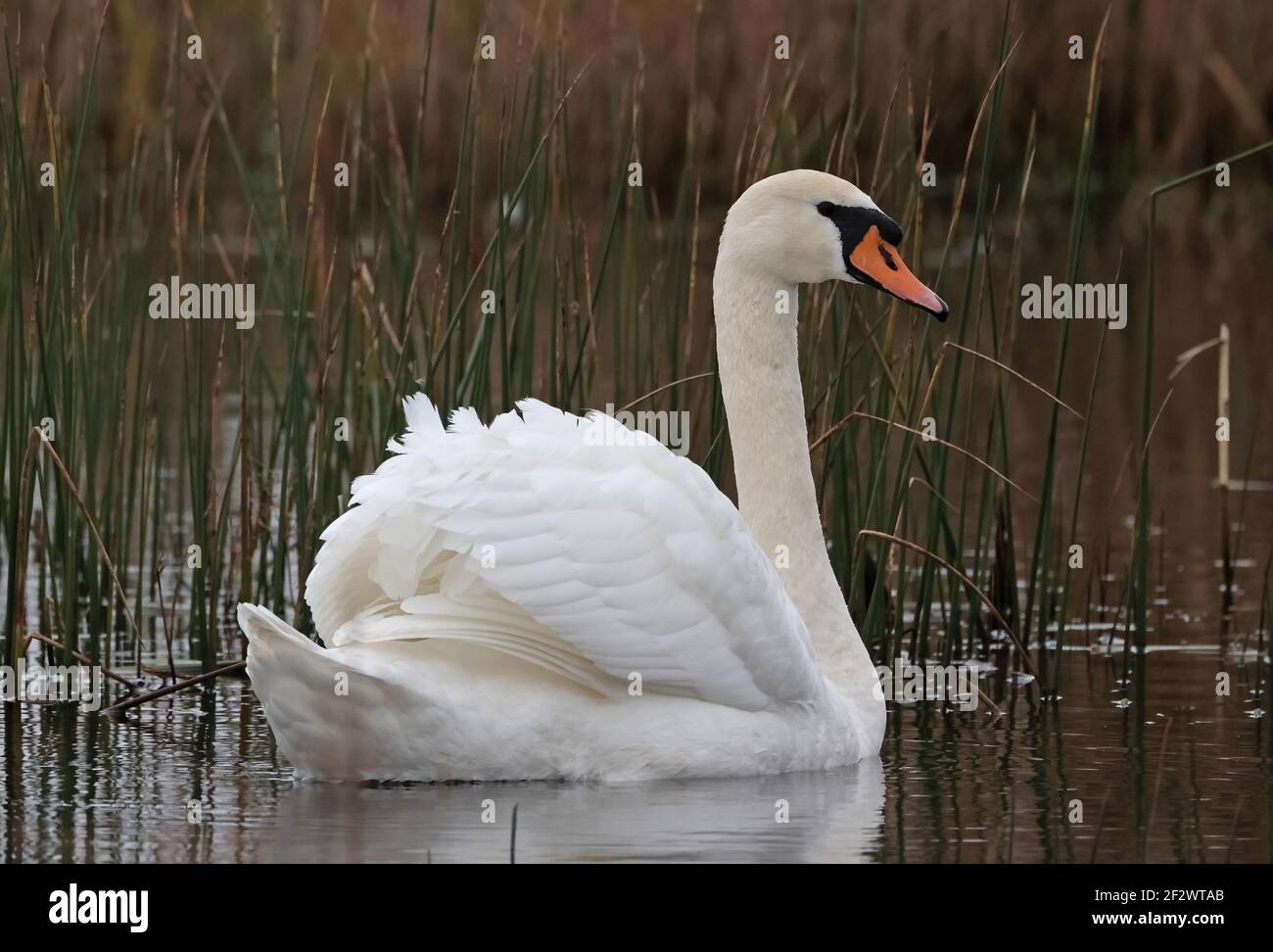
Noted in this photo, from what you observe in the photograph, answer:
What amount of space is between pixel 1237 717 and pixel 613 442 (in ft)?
7.46

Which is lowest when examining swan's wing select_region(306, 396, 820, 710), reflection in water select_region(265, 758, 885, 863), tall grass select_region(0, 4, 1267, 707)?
reflection in water select_region(265, 758, 885, 863)

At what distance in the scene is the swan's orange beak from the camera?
721 cm

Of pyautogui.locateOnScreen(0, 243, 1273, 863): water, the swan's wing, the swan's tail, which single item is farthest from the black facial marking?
the swan's tail

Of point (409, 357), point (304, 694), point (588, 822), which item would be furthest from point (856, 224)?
point (304, 694)

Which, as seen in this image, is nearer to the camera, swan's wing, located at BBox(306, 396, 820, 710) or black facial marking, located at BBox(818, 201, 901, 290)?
swan's wing, located at BBox(306, 396, 820, 710)

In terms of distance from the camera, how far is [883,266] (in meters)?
7.28

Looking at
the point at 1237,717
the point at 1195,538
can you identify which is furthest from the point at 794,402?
the point at 1195,538

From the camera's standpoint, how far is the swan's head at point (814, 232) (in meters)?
7.25

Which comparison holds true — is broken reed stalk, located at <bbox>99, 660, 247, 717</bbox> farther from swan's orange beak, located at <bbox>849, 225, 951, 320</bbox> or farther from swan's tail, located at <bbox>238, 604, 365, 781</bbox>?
swan's orange beak, located at <bbox>849, 225, 951, 320</bbox>

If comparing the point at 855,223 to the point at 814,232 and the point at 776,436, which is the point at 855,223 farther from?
the point at 776,436

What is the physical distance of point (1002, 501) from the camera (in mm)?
8836

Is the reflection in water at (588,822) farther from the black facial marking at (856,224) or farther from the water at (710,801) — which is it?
the black facial marking at (856,224)

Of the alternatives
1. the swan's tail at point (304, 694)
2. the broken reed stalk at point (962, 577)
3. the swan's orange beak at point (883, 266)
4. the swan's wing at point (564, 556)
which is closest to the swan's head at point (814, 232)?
the swan's orange beak at point (883, 266)

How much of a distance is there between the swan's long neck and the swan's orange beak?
10.0 inches
